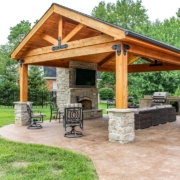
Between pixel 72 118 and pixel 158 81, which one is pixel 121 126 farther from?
pixel 158 81

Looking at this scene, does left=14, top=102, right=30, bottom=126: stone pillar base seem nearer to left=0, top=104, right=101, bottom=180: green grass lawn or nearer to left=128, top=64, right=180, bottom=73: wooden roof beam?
left=0, top=104, right=101, bottom=180: green grass lawn

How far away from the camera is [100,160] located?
4.64 meters

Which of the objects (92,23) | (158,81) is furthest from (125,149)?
(158,81)

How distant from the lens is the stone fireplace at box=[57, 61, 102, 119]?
10586 millimetres

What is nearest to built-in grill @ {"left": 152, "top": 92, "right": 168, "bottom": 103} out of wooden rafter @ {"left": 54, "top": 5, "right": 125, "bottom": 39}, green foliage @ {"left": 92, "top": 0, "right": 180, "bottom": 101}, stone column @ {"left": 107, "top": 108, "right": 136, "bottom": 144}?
green foliage @ {"left": 92, "top": 0, "right": 180, "bottom": 101}

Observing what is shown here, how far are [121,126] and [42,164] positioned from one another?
245 centimetres

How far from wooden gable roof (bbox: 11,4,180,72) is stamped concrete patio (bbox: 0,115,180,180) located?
2544 millimetres

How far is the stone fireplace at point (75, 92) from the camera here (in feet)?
34.7

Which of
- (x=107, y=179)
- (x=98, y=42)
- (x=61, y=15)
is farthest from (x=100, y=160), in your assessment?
(x=61, y=15)

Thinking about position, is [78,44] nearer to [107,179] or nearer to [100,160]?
[100,160]

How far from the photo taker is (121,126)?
19.7ft

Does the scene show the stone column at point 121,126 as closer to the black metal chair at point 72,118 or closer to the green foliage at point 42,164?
the black metal chair at point 72,118

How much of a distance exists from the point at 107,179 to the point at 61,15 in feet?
18.1

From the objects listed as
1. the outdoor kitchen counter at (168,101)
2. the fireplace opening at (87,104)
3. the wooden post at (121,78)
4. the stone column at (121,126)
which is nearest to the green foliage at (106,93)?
the outdoor kitchen counter at (168,101)
